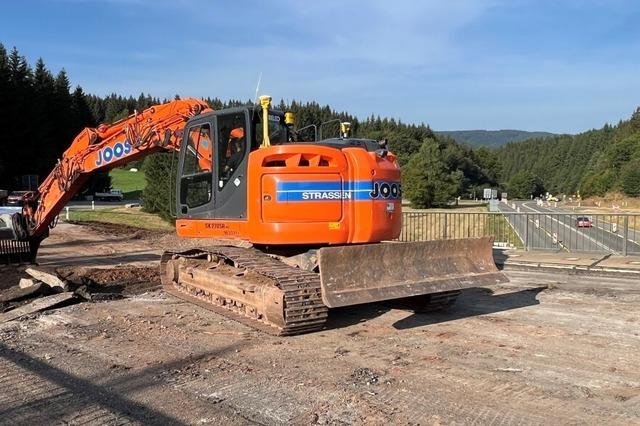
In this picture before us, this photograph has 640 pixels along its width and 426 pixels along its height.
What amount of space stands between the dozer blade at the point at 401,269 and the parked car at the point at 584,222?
344 inches

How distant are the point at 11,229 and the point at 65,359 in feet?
22.3

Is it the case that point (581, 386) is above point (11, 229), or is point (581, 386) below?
below

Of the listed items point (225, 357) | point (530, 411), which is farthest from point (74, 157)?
point (530, 411)

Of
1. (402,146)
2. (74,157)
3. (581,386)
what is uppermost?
(402,146)

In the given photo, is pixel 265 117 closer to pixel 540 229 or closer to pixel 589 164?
pixel 540 229

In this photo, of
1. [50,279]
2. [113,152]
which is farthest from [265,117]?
[50,279]

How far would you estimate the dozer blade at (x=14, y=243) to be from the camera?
40.3 ft

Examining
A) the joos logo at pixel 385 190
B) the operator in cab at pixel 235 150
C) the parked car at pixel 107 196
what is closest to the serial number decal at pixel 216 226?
the operator in cab at pixel 235 150

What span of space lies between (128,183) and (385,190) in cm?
8683

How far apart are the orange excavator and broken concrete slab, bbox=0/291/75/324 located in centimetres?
165

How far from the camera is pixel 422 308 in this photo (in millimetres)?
8672

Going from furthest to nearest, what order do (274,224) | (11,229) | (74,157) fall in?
(11,229), (74,157), (274,224)

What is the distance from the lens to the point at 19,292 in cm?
937

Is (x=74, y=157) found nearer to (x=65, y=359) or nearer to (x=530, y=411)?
(x=65, y=359)
